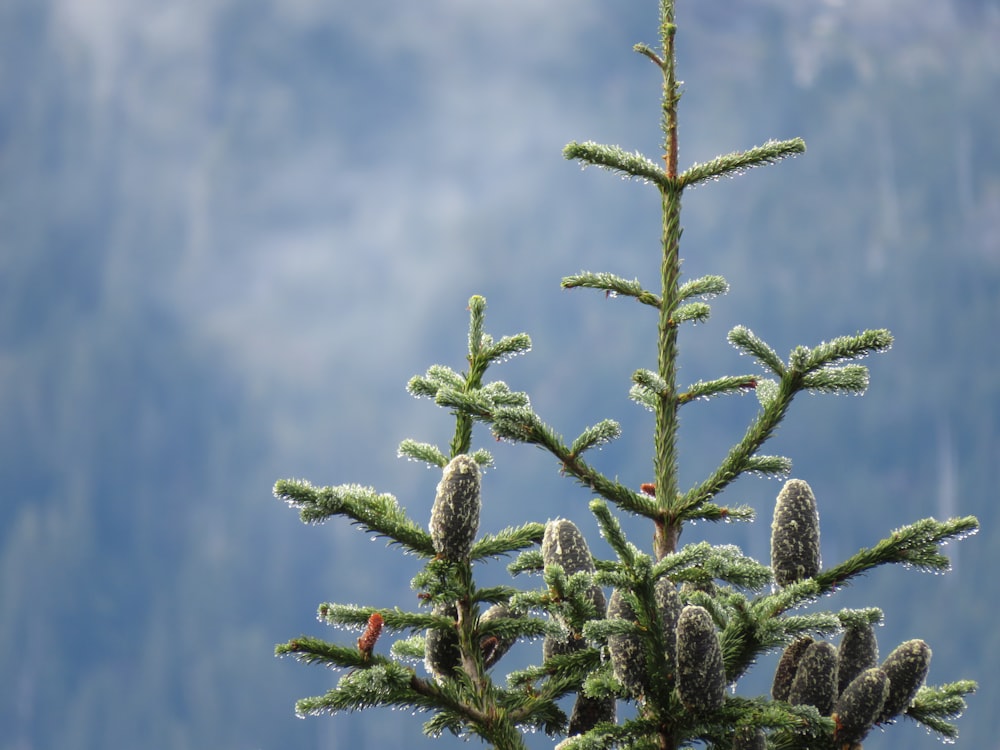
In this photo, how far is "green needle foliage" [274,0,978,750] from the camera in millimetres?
2752

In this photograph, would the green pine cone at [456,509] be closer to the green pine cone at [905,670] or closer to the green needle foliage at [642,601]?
the green needle foliage at [642,601]

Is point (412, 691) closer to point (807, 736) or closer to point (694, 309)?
point (807, 736)

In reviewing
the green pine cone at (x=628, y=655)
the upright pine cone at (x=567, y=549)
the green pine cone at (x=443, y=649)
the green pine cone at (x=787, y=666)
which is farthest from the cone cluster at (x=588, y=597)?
the green pine cone at (x=787, y=666)

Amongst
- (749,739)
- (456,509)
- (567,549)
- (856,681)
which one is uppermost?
(456,509)

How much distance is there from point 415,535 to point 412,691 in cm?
52

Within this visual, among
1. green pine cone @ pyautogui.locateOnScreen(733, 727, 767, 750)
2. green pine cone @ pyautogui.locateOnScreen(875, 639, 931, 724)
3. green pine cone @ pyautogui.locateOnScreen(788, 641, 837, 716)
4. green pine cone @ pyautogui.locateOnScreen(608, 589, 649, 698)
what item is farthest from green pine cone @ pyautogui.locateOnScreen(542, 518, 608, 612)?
green pine cone @ pyautogui.locateOnScreen(875, 639, 931, 724)

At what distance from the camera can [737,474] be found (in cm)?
344

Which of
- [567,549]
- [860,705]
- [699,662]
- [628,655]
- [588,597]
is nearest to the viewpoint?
[699,662]

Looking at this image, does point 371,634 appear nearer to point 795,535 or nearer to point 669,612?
point 669,612

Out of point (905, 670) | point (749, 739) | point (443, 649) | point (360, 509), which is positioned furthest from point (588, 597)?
point (905, 670)

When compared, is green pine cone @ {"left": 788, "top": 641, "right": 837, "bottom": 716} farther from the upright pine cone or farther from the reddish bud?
the reddish bud

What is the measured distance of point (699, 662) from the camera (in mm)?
2637

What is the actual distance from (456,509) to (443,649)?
567 mm

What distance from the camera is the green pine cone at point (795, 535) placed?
3.14 meters
